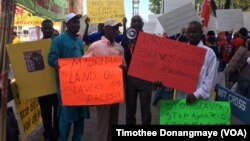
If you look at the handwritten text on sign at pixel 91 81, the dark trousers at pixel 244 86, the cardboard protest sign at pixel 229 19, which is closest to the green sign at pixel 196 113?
the handwritten text on sign at pixel 91 81

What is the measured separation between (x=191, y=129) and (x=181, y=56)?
1042 millimetres

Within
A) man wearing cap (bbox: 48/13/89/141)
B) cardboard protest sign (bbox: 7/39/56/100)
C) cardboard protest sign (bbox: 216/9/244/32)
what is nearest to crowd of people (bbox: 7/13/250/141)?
man wearing cap (bbox: 48/13/89/141)

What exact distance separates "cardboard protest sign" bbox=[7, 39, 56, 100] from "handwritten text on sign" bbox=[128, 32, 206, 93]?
1.33m

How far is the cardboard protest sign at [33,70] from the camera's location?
5.43 meters

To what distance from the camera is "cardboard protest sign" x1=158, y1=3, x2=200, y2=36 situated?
7.25 metres

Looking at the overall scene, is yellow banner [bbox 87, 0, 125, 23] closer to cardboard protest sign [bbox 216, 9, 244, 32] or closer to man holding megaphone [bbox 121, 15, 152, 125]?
man holding megaphone [bbox 121, 15, 152, 125]

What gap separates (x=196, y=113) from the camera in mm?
4434

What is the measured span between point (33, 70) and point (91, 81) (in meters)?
0.79

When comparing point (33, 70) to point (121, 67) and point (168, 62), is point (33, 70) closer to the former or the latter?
point (121, 67)

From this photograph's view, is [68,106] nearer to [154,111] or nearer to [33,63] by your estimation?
[33,63]

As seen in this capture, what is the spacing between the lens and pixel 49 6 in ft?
21.3

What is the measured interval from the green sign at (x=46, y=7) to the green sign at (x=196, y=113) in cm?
172

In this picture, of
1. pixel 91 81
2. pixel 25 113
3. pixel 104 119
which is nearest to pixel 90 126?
pixel 25 113

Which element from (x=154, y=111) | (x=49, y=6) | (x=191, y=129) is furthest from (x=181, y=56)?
(x=154, y=111)
